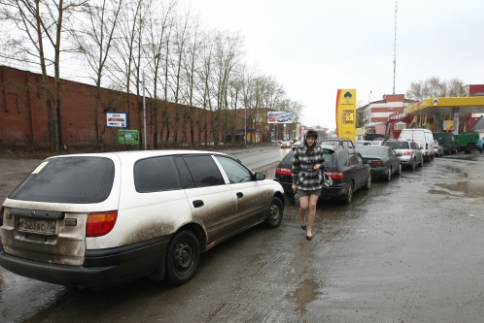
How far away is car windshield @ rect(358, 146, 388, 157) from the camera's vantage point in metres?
11.9

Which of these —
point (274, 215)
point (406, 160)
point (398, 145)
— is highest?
point (398, 145)

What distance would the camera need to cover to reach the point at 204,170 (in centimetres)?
416

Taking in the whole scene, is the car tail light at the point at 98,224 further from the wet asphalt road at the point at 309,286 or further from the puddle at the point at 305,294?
the puddle at the point at 305,294

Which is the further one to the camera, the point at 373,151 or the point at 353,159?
the point at 373,151

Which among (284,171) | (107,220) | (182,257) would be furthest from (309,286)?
(284,171)

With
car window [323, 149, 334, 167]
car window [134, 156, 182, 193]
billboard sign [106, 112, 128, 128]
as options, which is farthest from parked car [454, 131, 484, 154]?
car window [134, 156, 182, 193]

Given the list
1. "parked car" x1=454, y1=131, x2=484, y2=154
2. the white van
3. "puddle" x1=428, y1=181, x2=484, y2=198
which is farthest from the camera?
"parked car" x1=454, y1=131, x2=484, y2=154

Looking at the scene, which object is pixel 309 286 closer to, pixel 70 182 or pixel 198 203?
pixel 198 203

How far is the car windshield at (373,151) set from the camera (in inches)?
468

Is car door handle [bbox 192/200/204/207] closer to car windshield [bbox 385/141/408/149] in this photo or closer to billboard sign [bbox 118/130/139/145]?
car windshield [bbox 385/141/408/149]

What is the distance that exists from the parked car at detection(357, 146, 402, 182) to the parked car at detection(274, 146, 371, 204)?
3.14 m

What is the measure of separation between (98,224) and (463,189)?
11055mm

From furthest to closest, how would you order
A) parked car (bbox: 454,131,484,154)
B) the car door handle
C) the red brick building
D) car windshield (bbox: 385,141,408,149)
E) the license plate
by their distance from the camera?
parked car (bbox: 454,131,484,154) < the red brick building < car windshield (bbox: 385,141,408,149) < the car door handle < the license plate

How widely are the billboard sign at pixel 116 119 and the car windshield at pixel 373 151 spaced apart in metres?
18.7
